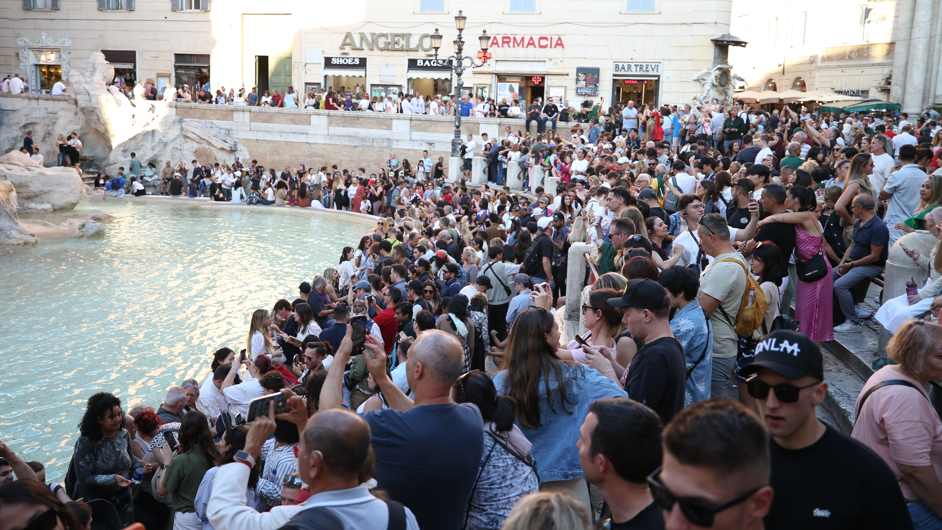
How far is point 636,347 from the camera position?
4.76 meters

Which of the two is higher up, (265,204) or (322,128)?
(322,128)

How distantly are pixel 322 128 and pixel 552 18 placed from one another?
1235 cm

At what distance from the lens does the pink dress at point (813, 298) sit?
6125mm

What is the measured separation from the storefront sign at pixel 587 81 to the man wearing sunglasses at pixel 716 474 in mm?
35144

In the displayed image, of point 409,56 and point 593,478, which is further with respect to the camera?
point 409,56

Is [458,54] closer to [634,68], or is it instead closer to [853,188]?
[634,68]

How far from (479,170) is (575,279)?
1747 centimetres

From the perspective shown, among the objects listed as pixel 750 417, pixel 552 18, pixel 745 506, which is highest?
pixel 552 18

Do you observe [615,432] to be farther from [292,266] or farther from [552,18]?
[552,18]

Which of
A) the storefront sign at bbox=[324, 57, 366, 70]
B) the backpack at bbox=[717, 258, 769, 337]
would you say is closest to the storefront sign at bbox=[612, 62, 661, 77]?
the storefront sign at bbox=[324, 57, 366, 70]

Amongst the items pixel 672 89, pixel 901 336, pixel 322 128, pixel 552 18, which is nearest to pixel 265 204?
pixel 322 128

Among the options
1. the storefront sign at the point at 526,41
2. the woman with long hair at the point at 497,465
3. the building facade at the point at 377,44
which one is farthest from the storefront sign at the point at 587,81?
the woman with long hair at the point at 497,465

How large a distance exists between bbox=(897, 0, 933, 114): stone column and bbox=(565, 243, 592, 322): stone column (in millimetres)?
24782

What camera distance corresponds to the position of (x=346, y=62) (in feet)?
124
